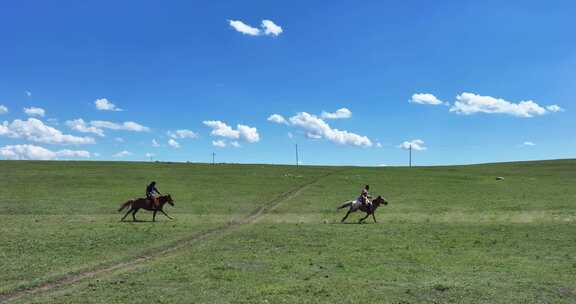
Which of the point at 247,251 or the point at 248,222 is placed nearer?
the point at 247,251

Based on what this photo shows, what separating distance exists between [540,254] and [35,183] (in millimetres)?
53007

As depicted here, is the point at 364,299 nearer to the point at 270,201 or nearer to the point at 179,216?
the point at 179,216

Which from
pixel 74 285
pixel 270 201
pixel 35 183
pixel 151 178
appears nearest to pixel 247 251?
pixel 74 285

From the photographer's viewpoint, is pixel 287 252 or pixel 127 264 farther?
pixel 287 252

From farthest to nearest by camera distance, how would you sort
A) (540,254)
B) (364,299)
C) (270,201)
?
1. (270,201)
2. (540,254)
3. (364,299)

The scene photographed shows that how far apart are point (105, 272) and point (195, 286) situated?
3.87 meters

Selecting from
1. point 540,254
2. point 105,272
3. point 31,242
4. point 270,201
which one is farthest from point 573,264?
point 270,201

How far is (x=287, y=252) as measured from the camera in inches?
730

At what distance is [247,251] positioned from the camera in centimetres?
1878

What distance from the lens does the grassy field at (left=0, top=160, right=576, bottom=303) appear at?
12.4m

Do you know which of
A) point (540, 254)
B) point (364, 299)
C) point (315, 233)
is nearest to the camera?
point (364, 299)

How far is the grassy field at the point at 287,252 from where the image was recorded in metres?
12.4

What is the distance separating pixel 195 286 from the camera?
12.9m

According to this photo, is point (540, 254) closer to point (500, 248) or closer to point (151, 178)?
point (500, 248)
